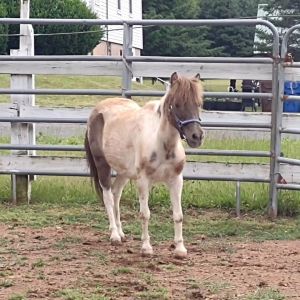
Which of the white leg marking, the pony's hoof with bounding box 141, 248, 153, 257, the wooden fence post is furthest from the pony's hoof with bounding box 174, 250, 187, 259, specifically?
the wooden fence post

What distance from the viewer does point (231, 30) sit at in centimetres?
4816

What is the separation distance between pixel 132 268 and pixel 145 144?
115 centimetres

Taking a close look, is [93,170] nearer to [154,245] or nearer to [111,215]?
[111,215]

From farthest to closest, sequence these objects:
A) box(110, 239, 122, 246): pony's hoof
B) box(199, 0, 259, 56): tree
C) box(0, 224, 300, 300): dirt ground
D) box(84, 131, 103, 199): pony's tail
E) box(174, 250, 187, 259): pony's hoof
A: box(199, 0, 259, 56): tree < box(84, 131, 103, 199): pony's tail < box(110, 239, 122, 246): pony's hoof < box(174, 250, 187, 259): pony's hoof < box(0, 224, 300, 300): dirt ground

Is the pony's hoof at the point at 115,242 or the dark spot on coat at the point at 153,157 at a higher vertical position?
the dark spot on coat at the point at 153,157

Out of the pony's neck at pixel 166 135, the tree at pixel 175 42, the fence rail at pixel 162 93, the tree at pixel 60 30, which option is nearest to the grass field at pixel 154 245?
the fence rail at pixel 162 93

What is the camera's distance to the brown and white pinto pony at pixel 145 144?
6.57m

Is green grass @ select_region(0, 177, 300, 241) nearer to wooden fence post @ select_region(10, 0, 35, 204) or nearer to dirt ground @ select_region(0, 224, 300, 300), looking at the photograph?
wooden fence post @ select_region(10, 0, 35, 204)

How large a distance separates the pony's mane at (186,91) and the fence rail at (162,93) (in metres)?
Result: 1.96

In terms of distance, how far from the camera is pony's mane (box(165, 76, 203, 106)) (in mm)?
6543

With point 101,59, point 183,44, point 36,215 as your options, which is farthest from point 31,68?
point 183,44

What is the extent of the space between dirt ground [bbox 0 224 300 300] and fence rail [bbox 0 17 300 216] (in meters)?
1.38

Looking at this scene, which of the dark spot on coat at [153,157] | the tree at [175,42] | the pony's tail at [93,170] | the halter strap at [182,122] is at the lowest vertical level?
the pony's tail at [93,170]

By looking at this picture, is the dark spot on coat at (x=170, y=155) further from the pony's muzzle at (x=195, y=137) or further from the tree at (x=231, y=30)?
the tree at (x=231, y=30)
